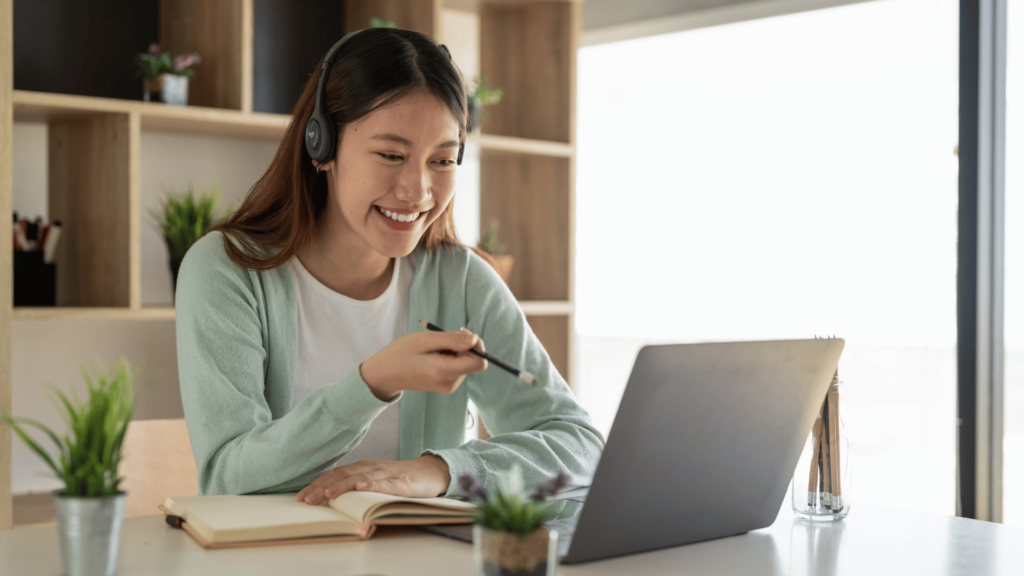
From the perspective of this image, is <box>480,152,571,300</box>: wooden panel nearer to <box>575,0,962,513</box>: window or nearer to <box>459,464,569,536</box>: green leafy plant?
<box>575,0,962,513</box>: window

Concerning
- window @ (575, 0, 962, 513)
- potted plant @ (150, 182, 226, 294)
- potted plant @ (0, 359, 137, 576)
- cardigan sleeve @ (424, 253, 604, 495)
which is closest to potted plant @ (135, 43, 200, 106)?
potted plant @ (150, 182, 226, 294)

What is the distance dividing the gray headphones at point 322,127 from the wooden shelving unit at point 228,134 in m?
0.87

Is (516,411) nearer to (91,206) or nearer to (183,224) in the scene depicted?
(183,224)

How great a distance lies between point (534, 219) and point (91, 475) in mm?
2357

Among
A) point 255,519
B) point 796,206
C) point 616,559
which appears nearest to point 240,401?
point 255,519

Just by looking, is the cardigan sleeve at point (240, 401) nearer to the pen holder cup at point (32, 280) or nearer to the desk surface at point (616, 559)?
the desk surface at point (616, 559)

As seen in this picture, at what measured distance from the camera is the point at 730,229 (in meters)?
3.37

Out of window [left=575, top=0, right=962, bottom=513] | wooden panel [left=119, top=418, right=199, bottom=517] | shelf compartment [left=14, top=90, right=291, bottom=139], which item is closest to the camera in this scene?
wooden panel [left=119, top=418, right=199, bottom=517]

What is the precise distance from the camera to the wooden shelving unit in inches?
80.6

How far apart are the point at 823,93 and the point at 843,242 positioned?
0.51 meters

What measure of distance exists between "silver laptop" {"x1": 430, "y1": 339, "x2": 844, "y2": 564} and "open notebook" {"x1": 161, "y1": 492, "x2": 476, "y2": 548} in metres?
0.03

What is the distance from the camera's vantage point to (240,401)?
1.20 metres

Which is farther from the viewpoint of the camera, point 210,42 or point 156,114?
point 210,42

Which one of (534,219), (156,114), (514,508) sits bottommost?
(514,508)
